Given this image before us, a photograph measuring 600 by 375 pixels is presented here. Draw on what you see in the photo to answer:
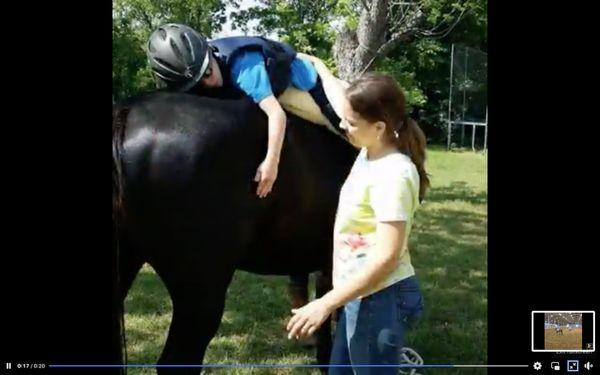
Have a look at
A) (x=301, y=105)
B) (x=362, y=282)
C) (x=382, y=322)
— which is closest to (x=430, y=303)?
(x=301, y=105)

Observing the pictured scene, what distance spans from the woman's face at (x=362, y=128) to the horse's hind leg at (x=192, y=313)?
613mm

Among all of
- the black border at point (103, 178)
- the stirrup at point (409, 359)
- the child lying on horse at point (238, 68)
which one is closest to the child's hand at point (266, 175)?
the child lying on horse at point (238, 68)

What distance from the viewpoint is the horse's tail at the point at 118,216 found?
1.70 m

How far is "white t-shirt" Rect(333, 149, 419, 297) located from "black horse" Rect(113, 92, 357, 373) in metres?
0.41

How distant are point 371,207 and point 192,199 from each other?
0.55 m

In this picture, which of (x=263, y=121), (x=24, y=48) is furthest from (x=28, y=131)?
(x=263, y=121)

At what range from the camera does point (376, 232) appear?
1.51 meters

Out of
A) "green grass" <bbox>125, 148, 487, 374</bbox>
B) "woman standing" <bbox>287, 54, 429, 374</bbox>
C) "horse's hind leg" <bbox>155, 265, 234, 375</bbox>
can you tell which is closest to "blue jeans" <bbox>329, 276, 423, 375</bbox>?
"woman standing" <bbox>287, 54, 429, 374</bbox>

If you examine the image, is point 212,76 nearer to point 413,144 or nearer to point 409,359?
point 413,144

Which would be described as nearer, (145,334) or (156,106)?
(156,106)

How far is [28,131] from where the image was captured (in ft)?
5.17
